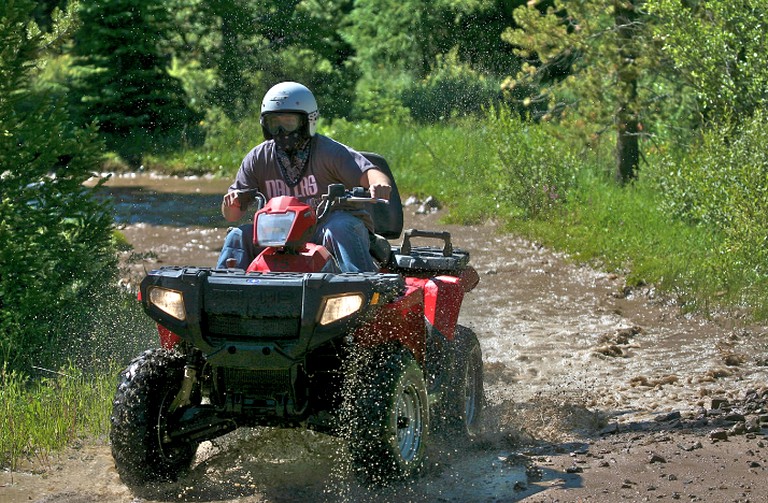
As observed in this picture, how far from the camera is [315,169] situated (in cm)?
705

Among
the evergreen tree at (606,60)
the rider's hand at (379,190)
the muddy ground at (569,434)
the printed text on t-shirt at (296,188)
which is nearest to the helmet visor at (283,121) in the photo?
the printed text on t-shirt at (296,188)

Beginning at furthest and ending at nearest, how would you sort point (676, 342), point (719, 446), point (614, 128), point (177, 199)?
1. point (177, 199)
2. point (614, 128)
3. point (676, 342)
4. point (719, 446)

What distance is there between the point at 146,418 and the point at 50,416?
1693 mm

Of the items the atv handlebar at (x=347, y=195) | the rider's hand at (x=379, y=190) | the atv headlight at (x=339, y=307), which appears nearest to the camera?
the atv headlight at (x=339, y=307)

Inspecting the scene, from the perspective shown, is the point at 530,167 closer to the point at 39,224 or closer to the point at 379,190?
the point at 39,224

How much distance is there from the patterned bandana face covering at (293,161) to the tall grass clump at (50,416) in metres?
1.96

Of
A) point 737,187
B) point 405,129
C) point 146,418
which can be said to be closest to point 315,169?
point 146,418

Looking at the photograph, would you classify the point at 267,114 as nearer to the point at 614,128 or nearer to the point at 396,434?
the point at 396,434

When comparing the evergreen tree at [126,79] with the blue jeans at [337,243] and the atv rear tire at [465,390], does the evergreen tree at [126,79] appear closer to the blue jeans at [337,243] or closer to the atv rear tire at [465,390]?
the atv rear tire at [465,390]

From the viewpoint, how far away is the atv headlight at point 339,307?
5.75 metres

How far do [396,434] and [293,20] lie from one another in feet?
82.5

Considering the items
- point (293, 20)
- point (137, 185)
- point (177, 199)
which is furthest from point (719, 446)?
point (293, 20)

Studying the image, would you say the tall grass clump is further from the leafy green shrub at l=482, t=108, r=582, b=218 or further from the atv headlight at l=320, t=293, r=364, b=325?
the leafy green shrub at l=482, t=108, r=582, b=218

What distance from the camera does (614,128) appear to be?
51.6 ft
